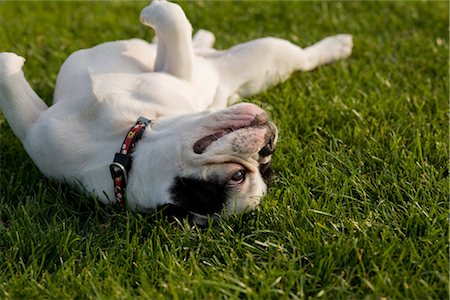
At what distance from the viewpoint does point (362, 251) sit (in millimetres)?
2545

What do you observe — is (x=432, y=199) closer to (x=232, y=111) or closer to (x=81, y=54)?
(x=232, y=111)

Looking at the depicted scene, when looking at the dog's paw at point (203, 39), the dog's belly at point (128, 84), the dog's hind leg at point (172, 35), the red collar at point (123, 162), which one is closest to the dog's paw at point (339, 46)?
the dog's paw at point (203, 39)

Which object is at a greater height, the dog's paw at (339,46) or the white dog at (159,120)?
the white dog at (159,120)

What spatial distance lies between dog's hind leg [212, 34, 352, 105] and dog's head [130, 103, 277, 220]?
3.67 feet

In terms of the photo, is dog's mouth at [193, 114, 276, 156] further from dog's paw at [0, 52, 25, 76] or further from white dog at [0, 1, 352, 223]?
dog's paw at [0, 52, 25, 76]

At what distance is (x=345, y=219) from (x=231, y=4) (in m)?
3.04

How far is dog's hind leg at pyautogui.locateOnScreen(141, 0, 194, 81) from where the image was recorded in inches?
138

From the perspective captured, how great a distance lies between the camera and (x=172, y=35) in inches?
138

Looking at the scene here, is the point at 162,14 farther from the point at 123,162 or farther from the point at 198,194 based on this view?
the point at 198,194

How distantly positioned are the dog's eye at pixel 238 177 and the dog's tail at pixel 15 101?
3.89 feet

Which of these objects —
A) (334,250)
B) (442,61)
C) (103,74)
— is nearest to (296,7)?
(442,61)

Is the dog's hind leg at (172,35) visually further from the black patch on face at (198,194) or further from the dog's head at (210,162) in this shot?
the black patch on face at (198,194)

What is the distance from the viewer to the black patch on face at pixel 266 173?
2.87m

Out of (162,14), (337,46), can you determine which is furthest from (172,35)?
(337,46)
